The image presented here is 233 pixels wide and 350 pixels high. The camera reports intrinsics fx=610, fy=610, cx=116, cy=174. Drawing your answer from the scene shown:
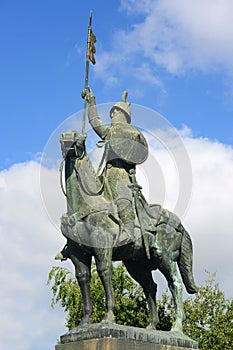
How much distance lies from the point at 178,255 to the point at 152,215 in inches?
37.0

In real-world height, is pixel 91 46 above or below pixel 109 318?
above

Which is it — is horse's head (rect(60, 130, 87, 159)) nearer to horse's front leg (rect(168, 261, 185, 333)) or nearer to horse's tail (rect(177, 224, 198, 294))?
horse's tail (rect(177, 224, 198, 294))

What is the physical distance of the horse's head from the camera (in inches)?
406

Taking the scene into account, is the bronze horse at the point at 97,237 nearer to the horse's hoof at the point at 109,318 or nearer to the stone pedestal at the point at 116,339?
the horse's hoof at the point at 109,318

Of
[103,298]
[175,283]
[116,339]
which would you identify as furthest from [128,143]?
[103,298]

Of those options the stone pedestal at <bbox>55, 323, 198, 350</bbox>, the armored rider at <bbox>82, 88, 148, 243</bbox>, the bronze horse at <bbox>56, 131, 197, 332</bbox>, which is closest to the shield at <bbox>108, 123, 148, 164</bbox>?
the armored rider at <bbox>82, 88, 148, 243</bbox>

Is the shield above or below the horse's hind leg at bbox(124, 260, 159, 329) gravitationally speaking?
above

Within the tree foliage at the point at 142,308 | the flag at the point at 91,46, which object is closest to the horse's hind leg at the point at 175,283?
the flag at the point at 91,46

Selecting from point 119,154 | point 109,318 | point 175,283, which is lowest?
point 109,318

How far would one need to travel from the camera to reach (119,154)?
11.2 meters

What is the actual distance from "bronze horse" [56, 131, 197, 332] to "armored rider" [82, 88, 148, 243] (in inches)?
11.2

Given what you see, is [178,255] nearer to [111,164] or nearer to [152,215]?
[152,215]

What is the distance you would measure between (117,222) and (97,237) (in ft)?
1.61

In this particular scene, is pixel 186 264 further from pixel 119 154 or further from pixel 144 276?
pixel 119 154
